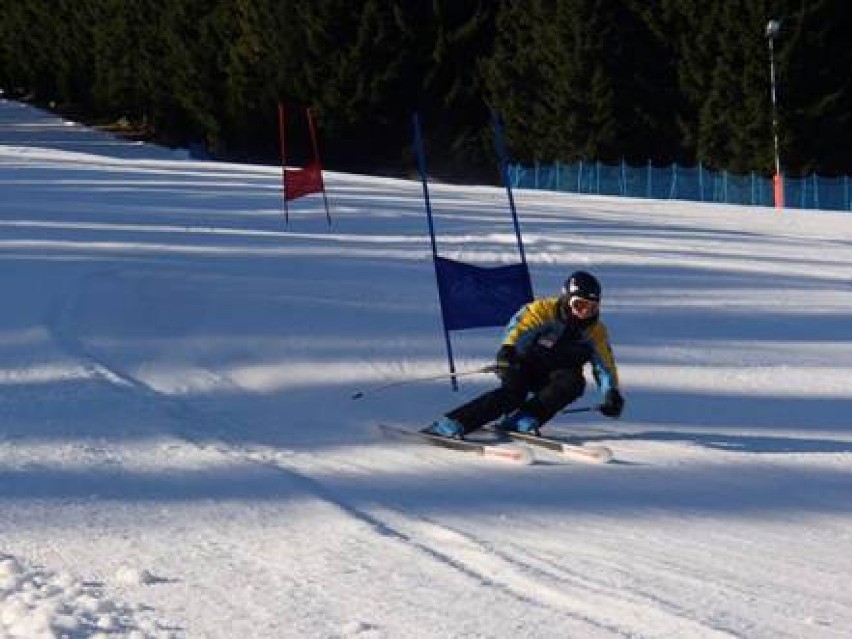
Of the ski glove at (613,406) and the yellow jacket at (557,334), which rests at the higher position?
the yellow jacket at (557,334)

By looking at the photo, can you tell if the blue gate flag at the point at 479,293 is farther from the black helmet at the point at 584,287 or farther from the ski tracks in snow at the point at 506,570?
the ski tracks in snow at the point at 506,570

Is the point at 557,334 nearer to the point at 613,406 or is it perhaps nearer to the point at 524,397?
the point at 524,397

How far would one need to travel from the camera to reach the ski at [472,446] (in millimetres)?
8297

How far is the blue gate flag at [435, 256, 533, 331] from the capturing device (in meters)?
10.5

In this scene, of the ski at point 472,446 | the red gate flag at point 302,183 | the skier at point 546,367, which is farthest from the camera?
the red gate flag at point 302,183

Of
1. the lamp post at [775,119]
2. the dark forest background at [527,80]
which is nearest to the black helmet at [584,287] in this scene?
the lamp post at [775,119]

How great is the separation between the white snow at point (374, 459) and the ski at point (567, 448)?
98 mm

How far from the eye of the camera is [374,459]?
8344 mm

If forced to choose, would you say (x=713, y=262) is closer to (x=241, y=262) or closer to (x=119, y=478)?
(x=241, y=262)

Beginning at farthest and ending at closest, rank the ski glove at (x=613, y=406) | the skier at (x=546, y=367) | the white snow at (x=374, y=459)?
1. the skier at (x=546, y=367)
2. the ski glove at (x=613, y=406)
3. the white snow at (x=374, y=459)

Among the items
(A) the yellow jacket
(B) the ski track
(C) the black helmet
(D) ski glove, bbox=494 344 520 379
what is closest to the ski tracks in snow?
(B) the ski track

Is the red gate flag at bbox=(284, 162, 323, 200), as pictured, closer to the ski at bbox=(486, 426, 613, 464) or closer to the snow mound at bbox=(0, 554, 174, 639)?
the ski at bbox=(486, 426, 613, 464)

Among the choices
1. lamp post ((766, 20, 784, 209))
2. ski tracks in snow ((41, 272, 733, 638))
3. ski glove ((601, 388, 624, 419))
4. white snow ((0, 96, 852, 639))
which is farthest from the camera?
lamp post ((766, 20, 784, 209))

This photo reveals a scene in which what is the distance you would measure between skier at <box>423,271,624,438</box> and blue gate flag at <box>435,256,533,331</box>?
4.55 ft
